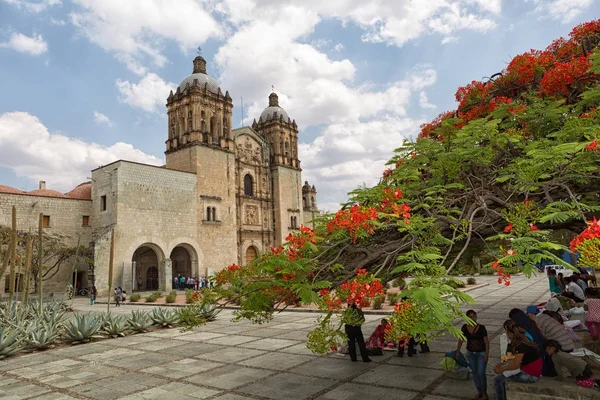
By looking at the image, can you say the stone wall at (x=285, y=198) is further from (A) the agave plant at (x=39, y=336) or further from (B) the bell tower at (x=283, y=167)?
(A) the agave plant at (x=39, y=336)

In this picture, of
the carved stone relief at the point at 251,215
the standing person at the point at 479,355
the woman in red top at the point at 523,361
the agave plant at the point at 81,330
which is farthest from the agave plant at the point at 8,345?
the carved stone relief at the point at 251,215

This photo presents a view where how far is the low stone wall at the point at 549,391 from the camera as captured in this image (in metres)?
4.20

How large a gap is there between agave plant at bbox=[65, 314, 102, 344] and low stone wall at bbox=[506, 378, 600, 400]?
35.1 feet

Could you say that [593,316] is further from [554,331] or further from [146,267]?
[146,267]

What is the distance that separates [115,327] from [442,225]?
1074 centimetres

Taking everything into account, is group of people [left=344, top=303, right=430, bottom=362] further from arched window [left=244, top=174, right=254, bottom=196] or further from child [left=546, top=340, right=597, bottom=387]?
arched window [left=244, top=174, right=254, bottom=196]

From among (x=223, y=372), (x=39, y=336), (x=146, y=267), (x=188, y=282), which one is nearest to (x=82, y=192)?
(x=146, y=267)

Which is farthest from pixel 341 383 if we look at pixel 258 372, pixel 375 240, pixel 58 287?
pixel 58 287

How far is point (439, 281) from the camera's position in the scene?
3.26 metres

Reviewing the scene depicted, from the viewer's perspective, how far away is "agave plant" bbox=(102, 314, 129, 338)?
11.5 meters

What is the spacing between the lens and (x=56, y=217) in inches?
1008

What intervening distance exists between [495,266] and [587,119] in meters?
2.58

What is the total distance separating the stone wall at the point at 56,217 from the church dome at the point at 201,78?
13.0 metres

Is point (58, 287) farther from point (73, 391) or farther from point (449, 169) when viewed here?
point (449, 169)
